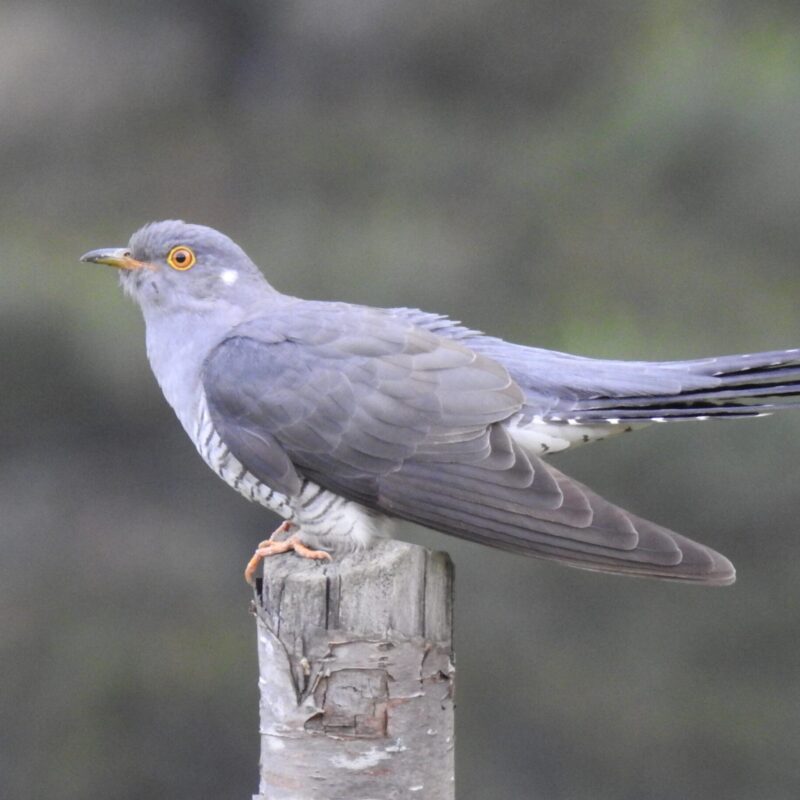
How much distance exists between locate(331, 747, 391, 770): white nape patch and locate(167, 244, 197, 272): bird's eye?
4.73 feet

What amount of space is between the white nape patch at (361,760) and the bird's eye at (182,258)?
1.44m

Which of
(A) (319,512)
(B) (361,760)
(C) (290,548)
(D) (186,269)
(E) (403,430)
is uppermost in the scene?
(D) (186,269)

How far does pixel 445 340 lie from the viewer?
3094 millimetres

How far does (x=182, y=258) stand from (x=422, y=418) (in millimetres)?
857

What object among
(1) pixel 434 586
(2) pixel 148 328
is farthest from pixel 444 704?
(2) pixel 148 328

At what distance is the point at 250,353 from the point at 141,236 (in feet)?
1.87

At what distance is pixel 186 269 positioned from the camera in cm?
340

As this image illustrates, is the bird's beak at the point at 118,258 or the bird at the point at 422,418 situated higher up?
the bird's beak at the point at 118,258

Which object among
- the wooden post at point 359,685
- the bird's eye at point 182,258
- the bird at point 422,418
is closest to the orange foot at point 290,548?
the bird at point 422,418

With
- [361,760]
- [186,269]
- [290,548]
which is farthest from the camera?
[186,269]

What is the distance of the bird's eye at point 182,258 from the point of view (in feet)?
11.2

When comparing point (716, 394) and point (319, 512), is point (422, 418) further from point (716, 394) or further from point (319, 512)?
point (716, 394)

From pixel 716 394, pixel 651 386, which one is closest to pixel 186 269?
pixel 651 386

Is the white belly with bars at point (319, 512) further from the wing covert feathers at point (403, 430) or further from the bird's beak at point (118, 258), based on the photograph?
the bird's beak at point (118, 258)
